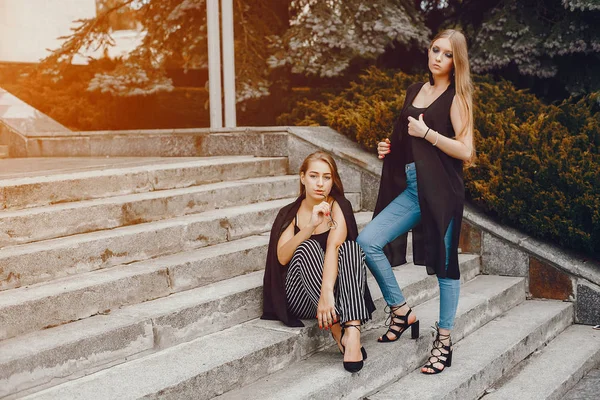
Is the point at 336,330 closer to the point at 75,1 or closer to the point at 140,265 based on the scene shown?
the point at 140,265

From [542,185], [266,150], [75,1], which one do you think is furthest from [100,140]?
[75,1]

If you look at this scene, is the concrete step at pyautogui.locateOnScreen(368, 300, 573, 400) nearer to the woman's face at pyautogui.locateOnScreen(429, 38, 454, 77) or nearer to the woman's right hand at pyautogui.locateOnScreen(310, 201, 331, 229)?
the woman's right hand at pyautogui.locateOnScreen(310, 201, 331, 229)

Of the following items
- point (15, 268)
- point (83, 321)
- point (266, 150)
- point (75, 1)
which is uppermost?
point (75, 1)

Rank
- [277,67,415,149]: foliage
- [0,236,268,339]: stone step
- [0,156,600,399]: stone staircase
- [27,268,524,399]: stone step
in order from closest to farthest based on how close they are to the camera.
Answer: [27,268,524,399]: stone step, [0,156,600,399]: stone staircase, [0,236,268,339]: stone step, [277,67,415,149]: foliage

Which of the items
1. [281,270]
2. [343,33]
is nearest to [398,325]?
[281,270]

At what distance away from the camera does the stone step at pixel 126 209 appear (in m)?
4.05

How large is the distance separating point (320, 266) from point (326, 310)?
270mm

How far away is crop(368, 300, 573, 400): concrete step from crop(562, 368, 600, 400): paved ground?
0.85ft

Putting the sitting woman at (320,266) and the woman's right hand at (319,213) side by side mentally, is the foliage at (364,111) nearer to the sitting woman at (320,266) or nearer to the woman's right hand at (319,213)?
the sitting woman at (320,266)

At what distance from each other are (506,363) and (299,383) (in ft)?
5.40

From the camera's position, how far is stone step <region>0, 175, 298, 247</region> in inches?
160

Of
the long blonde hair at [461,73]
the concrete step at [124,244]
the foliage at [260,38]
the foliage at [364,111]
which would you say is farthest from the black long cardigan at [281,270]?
the foliage at [260,38]

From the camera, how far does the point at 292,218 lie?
3.87 metres

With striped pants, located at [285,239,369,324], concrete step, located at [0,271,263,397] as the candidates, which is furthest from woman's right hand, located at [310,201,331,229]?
concrete step, located at [0,271,263,397]
